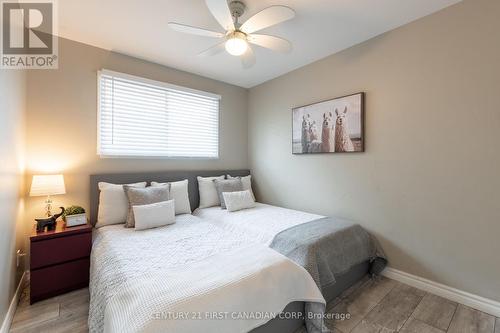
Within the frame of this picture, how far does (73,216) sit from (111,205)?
340 mm

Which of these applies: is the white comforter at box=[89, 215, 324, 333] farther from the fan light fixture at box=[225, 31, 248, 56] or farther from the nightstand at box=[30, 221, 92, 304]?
the fan light fixture at box=[225, 31, 248, 56]

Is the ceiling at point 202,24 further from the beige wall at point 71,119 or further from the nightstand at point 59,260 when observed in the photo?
the nightstand at point 59,260

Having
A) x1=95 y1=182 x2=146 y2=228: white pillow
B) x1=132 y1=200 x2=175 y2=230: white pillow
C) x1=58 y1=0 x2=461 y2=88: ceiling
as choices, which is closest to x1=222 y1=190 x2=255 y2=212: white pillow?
x1=132 y1=200 x2=175 y2=230: white pillow

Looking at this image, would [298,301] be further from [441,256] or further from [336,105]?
[336,105]

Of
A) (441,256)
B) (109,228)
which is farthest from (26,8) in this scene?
(441,256)

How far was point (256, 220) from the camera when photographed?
2.61 metres

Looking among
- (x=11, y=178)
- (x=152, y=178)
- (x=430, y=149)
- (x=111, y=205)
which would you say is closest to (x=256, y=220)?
(x=152, y=178)

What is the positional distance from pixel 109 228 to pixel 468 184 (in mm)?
3426

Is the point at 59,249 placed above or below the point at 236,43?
below

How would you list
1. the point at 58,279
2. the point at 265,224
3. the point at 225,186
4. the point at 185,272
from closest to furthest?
the point at 185,272 → the point at 58,279 → the point at 265,224 → the point at 225,186

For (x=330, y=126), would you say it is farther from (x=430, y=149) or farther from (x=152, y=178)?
(x=152, y=178)

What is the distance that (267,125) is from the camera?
12.5 feet

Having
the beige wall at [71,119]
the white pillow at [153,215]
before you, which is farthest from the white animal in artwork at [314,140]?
the beige wall at [71,119]

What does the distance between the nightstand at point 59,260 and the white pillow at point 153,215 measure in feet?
1.52
